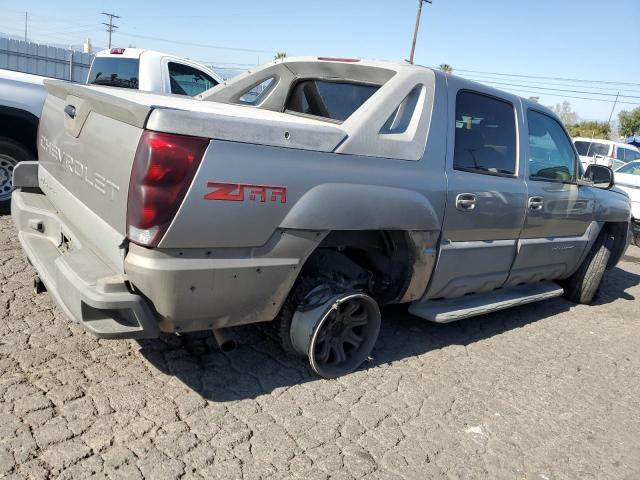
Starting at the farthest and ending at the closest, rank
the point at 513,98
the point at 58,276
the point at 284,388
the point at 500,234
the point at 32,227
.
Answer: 1. the point at 513,98
2. the point at 500,234
3. the point at 32,227
4. the point at 284,388
5. the point at 58,276

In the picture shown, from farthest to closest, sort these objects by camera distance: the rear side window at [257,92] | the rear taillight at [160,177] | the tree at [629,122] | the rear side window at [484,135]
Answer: the tree at [629,122], the rear side window at [257,92], the rear side window at [484,135], the rear taillight at [160,177]

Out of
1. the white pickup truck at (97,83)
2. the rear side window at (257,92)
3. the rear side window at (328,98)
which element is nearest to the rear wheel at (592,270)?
the rear side window at (328,98)

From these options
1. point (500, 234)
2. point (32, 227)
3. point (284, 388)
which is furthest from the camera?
point (500, 234)

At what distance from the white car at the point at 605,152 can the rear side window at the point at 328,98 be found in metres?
16.4

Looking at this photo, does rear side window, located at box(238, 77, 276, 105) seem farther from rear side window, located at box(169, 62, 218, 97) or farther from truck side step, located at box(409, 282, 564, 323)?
rear side window, located at box(169, 62, 218, 97)

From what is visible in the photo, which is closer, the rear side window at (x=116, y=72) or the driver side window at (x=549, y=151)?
the driver side window at (x=549, y=151)

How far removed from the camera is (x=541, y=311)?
536 cm

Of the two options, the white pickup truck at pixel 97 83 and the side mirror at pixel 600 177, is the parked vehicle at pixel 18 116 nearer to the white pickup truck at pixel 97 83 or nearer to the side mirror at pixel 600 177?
the white pickup truck at pixel 97 83

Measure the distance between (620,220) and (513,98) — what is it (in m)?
2.27

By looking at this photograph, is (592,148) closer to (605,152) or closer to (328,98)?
(605,152)

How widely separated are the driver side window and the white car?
14.8 meters

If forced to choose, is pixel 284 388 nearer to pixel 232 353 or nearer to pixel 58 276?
pixel 232 353

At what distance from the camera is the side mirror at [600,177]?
4.94m

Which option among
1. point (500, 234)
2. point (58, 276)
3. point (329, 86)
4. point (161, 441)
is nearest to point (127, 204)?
point (58, 276)
